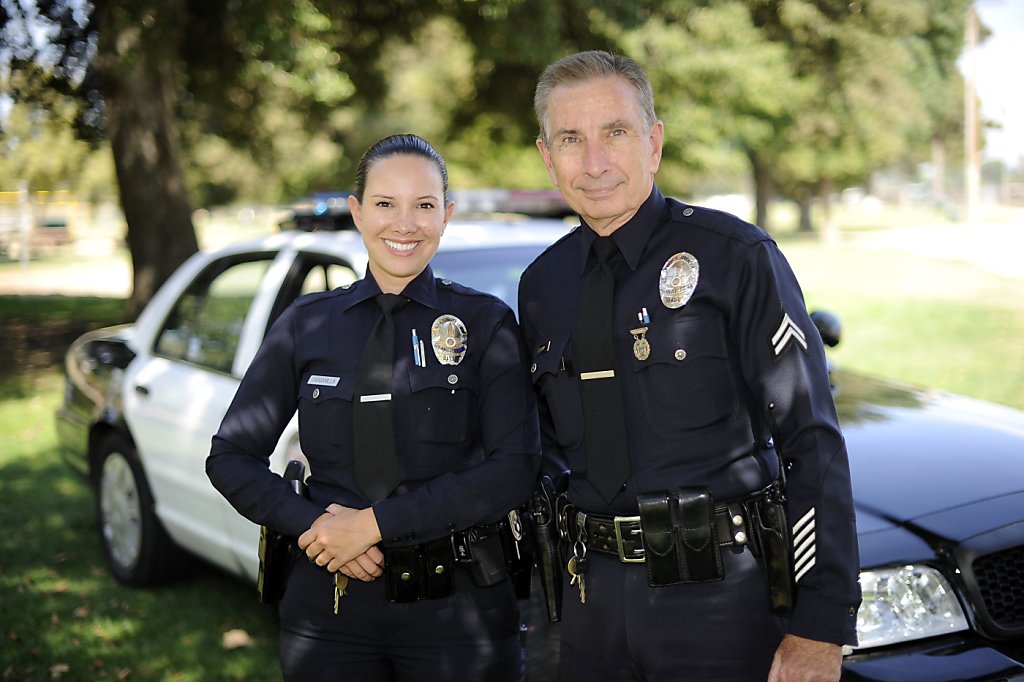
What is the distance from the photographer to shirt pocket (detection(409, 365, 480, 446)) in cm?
233

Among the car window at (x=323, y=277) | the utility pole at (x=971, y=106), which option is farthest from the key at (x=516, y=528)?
the utility pole at (x=971, y=106)

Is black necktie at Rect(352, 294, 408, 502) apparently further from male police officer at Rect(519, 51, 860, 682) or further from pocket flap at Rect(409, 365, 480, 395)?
male police officer at Rect(519, 51, 860, 682)

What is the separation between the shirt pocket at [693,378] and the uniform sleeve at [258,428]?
2.73 ft

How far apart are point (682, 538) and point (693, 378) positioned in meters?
0.31

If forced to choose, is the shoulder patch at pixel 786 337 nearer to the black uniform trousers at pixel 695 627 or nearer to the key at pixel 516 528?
the black uniform trousers at pixel 695 627

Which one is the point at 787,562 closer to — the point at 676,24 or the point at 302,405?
the point at 302,405

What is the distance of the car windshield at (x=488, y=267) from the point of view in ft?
12.9

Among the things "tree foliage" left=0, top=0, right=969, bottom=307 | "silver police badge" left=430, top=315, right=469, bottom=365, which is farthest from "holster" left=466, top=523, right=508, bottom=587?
"tree foliage" left=0, top=0, right=969, bottom=307

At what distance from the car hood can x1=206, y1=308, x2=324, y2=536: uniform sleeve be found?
5.18ft

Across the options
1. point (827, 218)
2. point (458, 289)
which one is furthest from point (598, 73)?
point (827, 218)

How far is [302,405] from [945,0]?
88.1ft

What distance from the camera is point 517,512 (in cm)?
242

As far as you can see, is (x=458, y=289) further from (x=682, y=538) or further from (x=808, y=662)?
(x=808, y=662)

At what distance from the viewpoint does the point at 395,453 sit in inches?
90.7
